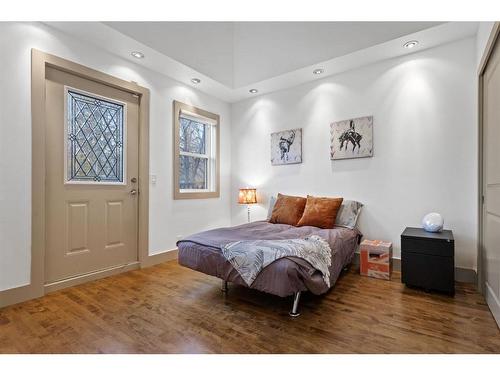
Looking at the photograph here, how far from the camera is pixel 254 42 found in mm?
3484

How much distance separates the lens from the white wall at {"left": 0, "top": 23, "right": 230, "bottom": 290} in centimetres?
211

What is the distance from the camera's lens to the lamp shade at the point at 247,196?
398cm

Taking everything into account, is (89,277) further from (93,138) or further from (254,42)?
(254,42)

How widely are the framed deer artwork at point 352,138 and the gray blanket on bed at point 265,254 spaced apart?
1.60m

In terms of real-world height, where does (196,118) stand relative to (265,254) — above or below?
above

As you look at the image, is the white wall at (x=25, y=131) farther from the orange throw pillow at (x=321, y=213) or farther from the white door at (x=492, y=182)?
the white door at (x=492, y=182)

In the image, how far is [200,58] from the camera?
329 centimetres

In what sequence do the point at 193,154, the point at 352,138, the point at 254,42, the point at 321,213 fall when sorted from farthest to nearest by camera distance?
the point at 193,154 → the point at 254,42 → the point at 352,138 → the point at 321,213

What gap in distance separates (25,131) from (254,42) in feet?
9.20

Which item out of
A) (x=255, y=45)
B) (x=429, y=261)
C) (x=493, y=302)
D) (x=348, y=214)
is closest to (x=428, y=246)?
(x=429, y=261)

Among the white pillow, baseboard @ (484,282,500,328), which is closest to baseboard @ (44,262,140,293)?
the white pillow
